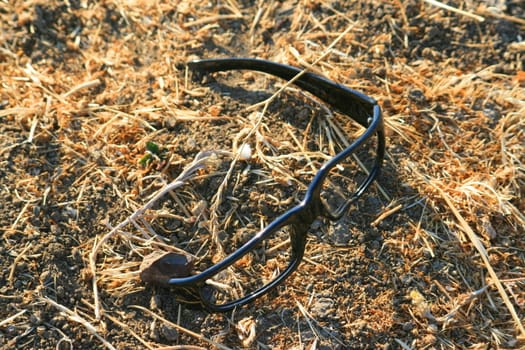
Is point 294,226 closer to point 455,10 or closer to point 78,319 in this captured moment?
point 78,319

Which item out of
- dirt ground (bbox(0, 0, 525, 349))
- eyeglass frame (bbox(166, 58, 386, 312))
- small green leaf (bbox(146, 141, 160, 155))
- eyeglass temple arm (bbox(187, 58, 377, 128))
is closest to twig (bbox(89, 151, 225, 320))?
dirt ground (bbox(0, 0, 525, 349))

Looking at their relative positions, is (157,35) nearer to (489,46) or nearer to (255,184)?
(255,184)

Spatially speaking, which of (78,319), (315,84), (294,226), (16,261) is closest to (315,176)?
(294,226)

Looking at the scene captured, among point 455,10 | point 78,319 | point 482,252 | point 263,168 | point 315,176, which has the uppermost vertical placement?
point 455,10

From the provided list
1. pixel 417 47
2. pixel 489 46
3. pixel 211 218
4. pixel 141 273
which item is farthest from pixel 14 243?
pixel 489 46

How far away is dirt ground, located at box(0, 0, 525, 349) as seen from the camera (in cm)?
199

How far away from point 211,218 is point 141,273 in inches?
→ 11.7

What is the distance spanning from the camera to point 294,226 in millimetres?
1964

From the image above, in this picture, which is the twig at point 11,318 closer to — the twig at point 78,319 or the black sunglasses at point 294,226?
the twig at point 78,319

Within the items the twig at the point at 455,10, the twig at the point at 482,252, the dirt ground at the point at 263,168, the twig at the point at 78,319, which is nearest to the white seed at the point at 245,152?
the dirt ground at the point at 263,168

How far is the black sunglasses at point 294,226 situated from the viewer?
1.89m

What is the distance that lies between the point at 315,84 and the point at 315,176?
1.76ft

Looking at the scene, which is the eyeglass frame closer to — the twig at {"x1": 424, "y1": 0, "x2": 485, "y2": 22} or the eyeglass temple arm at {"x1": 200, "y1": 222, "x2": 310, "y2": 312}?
the eyeglass temple arm at {"x1": 200, "y1": 222, "x2": 310, "y2": 312}

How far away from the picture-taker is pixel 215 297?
79.6 inches
